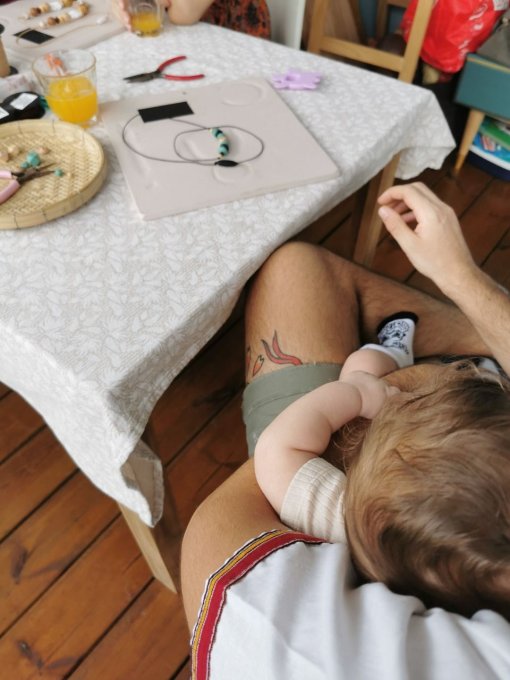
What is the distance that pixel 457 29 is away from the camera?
71.2 inches

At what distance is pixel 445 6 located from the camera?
1.80 m

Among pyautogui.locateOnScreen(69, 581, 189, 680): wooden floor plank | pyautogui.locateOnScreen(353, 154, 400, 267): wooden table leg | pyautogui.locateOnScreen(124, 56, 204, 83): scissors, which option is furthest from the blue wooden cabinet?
pyautogui.locateOnScreen(69, 581, 189, 680): wooden floor plank

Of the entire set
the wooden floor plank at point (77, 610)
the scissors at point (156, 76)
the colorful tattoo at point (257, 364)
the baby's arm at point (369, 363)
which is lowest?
the wooden floor plank at point (77, 610)

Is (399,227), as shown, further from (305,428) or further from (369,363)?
(305,428)

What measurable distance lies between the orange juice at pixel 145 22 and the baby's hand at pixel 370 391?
2.86 ft

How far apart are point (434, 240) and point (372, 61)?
1.27 m

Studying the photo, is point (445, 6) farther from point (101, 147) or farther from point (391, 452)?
point (391, 452)

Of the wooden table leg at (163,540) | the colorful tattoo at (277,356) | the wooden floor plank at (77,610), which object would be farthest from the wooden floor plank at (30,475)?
the colorful tattoo at (277,356)

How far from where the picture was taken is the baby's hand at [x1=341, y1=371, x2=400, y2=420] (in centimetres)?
73

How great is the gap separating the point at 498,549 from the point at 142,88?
93 cm

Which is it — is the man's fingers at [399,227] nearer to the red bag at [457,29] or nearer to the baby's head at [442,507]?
the baby's head at [442,507]

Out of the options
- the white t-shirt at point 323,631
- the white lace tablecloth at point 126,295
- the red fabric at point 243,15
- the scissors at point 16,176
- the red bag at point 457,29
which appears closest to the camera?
the white t-shirt at point 323,631

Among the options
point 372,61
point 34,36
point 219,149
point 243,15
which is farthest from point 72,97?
point 372,61

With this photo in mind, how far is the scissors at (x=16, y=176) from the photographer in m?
0.72
